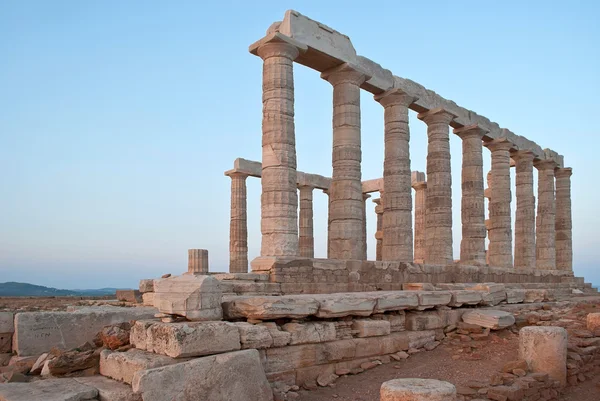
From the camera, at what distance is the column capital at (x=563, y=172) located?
31.3 meters

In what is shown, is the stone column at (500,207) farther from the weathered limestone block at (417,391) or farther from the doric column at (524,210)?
the weathered limestone block at (417,391)

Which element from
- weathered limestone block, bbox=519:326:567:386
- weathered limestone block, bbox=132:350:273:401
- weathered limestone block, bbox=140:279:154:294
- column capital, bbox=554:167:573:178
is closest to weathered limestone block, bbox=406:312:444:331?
weathered limestone block, bbox=519:326:567:386

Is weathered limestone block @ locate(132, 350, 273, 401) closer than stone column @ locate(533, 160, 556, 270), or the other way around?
weathered limestone block @ locate(132, 350, 273, 401)

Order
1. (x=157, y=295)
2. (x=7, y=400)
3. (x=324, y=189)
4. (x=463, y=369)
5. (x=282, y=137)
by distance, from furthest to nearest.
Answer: (x=324, y=189), (x=282, y=137), (x=463, y=369), (x=157, y=295), (x=7, y=400)

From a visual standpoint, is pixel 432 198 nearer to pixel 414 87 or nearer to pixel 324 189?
Answer: pixel 414 87

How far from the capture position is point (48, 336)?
27.3 feet

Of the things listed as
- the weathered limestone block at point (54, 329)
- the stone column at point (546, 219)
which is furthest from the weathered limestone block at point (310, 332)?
the stone column at point (546, 219)

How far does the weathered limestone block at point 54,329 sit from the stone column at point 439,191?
50.6 ft

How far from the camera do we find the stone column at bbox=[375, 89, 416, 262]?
19.3 metres

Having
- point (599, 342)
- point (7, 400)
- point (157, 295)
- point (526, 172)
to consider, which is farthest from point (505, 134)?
point (7, 400)

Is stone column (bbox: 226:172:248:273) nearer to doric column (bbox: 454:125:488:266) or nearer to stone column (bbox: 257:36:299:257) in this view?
doric column (bbox: 454:125:488:266)

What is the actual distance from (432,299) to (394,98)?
429 inches

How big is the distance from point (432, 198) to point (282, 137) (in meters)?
8.57

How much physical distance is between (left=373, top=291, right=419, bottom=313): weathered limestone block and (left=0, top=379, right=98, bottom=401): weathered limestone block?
196 inches
